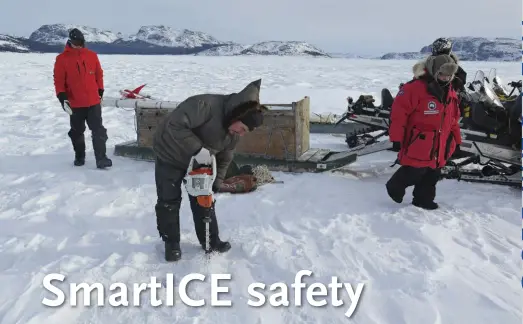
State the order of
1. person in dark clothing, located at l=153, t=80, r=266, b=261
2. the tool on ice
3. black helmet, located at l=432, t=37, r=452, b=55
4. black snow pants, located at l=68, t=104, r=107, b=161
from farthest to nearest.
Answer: black snow pants, located at l=68, t=104, r=107, b=161, black helmet, located at l=432, t=37, r=452, b=55, the tool on ice, person in dark clothing, located at l=153, t=80, r=266, b=261

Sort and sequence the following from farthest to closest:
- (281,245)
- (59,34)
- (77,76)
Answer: (59,34) < (77,76) < (281,245)

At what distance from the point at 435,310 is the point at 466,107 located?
122 inches

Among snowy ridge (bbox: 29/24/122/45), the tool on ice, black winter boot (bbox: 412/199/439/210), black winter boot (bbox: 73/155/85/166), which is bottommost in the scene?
black winter boot (bbox: 73/155/85/166)

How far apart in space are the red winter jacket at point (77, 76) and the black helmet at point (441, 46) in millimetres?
4039

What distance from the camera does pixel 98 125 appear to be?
5.73m

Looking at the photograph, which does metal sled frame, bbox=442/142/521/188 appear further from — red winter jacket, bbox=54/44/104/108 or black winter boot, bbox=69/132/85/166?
black winter boot, bbox=69/132/85/166

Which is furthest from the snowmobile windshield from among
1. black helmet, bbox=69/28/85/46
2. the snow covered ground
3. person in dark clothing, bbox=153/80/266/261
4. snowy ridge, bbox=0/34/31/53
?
snowy ridge, bbox=0/34/31/53

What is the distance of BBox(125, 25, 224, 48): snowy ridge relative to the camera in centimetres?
17262

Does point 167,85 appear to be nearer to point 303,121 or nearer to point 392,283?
point 303,121

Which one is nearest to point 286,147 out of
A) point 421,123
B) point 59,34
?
point 421,123

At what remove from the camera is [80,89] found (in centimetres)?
552

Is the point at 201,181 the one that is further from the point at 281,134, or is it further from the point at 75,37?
the point at 75,37

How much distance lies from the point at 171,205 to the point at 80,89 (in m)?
2.99

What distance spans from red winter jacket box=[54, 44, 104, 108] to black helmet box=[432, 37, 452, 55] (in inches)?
159
